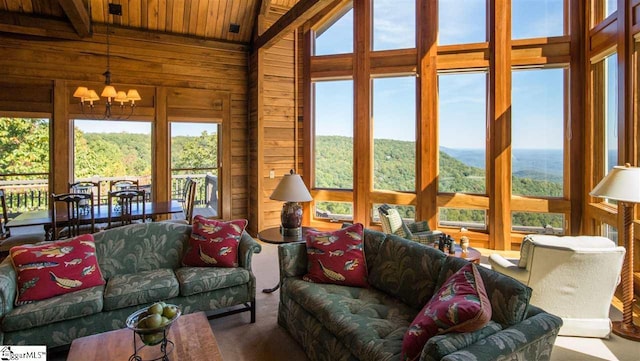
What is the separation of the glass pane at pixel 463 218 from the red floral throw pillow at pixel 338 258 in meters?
3.16

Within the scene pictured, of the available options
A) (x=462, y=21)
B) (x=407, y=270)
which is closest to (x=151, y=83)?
(x=462, y=21)

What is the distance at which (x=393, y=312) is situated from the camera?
2.40 meters

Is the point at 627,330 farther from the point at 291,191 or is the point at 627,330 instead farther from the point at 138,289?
the point at 138,289

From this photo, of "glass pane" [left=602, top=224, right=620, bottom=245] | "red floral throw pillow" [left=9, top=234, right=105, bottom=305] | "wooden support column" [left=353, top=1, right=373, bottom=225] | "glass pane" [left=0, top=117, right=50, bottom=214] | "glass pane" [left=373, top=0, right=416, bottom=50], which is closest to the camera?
"red floral throw pillow" [left=9, top=234, right=105, bottom=305]

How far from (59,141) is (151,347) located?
178 inches

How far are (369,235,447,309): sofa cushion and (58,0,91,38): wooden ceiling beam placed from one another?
174 inches

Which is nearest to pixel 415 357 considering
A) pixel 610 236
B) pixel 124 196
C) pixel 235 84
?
pixel 124 196

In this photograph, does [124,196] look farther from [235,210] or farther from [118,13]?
[118,13]

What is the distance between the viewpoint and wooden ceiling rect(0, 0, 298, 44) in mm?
4918

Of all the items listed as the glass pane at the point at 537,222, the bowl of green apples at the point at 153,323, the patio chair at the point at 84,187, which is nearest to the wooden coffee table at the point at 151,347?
the bowl of green apples at the point at 153,323

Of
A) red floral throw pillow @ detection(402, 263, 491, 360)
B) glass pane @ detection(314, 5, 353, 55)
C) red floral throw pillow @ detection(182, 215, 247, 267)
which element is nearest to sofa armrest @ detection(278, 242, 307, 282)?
red floral throw pillow @ detection(182, 215, 247, 267)

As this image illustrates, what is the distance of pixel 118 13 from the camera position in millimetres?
5383

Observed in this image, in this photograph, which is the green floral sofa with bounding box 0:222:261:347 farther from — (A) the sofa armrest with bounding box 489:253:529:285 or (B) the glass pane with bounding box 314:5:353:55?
(B) the glass pane with bounding box 314:5:353:55

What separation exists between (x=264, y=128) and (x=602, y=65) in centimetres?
483
